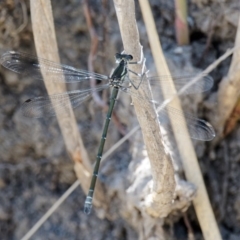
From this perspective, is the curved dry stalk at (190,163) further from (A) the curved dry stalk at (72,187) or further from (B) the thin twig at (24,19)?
(B) the thin twig at (24,19)

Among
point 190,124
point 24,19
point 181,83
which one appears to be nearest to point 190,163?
point 190,124

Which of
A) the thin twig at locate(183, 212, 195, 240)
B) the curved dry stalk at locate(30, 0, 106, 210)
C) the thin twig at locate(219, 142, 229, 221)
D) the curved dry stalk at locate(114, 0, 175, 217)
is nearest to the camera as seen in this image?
the curved dry stalk at locate(114, 0, 175, 217)

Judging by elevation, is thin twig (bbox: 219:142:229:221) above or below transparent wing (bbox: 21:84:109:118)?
below

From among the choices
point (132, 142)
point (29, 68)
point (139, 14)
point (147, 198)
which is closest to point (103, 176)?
point (132, 142)

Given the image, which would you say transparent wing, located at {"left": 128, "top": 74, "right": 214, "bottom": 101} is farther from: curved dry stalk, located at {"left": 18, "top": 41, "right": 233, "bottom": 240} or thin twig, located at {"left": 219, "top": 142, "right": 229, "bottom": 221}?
thin twig, located at {"left": 219, "top": 142, "right": 229, "bottom": 221}

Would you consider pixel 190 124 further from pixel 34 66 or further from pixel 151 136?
pixel 34 66

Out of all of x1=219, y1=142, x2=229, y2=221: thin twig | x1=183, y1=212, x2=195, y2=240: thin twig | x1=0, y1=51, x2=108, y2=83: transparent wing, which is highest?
x1=0, y1=51, x2=108, y2=83: transparent wing

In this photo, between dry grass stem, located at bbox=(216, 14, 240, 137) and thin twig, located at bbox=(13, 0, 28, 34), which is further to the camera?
thin twig, located at bbox=(13, 0, 28, 34)

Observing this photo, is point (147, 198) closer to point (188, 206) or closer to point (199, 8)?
point (188, 206)

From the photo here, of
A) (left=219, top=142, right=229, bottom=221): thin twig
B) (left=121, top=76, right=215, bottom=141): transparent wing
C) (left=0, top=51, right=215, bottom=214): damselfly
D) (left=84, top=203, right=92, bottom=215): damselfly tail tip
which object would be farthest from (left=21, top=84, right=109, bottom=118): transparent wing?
(left=219, top=142, right=229, bottom=221): thin twig
